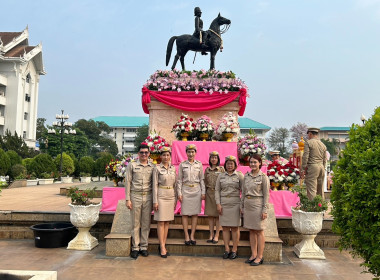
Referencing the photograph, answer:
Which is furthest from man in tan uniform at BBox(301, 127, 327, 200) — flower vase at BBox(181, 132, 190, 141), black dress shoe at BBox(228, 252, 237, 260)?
flower vase at BBox(181, 132, 190, 141)

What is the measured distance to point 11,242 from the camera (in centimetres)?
Answer: 592

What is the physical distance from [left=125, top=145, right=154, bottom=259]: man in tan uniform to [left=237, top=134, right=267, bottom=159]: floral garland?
2.57m

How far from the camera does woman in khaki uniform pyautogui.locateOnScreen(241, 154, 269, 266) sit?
15.1ft

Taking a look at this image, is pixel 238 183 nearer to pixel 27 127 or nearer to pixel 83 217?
pixel 83 217

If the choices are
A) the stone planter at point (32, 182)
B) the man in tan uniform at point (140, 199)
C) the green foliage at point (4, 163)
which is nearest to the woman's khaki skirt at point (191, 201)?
the man in tan uniform at point (140, 199)

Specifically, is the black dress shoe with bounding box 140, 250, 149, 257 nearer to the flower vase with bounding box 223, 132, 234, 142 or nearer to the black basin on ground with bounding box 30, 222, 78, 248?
the black basin on ground with bounding box 30, 222, 78, 248

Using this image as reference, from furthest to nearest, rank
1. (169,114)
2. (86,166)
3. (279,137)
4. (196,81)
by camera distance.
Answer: (279,137) → (86,166) → (169,114) → (196,81)

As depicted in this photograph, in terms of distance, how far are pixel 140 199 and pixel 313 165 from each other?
3.34 meters

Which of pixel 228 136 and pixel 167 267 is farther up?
pixel 228 136

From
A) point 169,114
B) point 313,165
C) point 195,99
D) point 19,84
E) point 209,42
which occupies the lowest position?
point 313,165

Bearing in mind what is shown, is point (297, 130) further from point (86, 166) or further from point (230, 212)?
point (230, 212)

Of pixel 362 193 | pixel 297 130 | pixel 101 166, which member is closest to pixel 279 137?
pixel 297 130

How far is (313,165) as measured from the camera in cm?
621

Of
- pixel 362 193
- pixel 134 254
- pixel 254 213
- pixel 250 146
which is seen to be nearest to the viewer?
pixel 362 193
